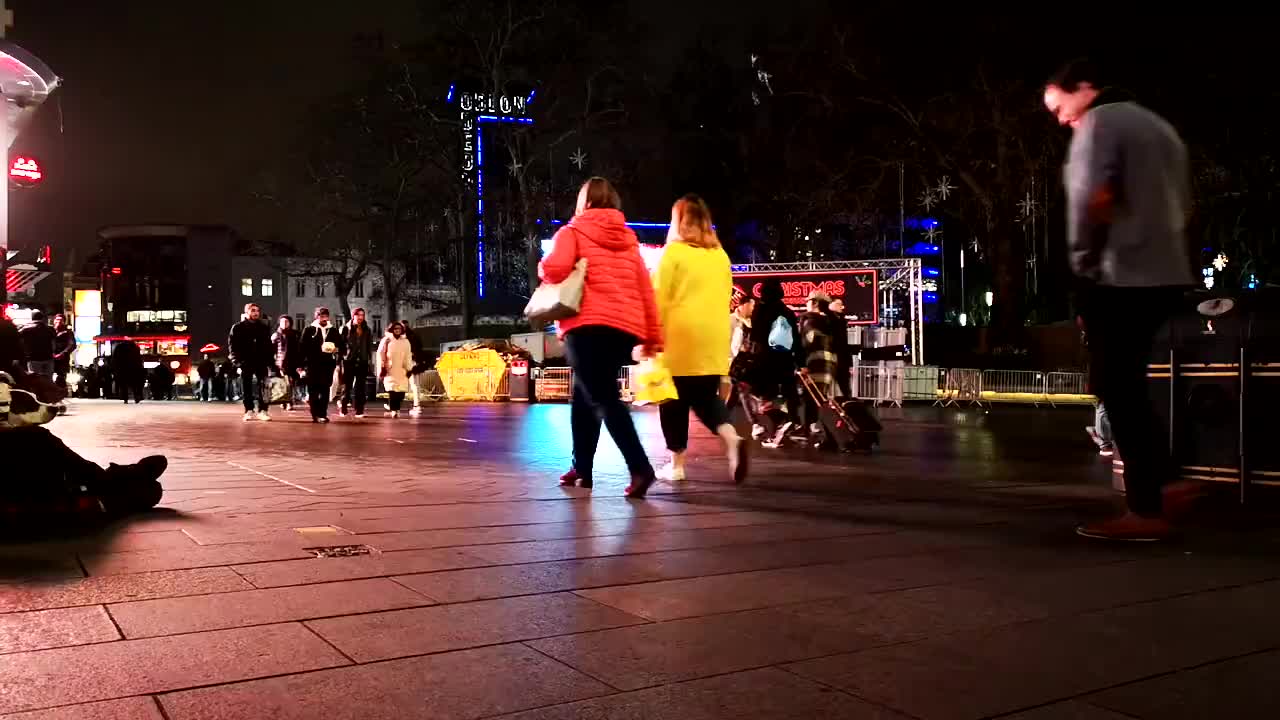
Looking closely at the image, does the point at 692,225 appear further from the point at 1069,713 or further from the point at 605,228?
the point at 1069,713

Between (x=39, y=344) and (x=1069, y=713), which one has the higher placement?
(x=39, y=344)

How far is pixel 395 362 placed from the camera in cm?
1848

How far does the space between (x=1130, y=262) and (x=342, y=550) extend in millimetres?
3474

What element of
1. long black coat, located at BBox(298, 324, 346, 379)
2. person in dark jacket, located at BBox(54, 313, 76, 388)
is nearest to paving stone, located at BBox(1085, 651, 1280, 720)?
long black coat, located at BBox(298, 324, 346, 379)

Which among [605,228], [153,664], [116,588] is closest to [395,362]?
[605,228]

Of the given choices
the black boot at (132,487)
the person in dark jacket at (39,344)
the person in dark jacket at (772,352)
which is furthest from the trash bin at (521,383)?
the black boot at (132,487)

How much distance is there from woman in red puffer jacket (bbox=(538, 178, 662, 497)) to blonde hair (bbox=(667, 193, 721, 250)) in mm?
614

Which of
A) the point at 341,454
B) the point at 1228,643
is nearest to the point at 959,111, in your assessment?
the point at 341,454

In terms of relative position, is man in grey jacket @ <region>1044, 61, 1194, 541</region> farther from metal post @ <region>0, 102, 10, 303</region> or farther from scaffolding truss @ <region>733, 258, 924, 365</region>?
scaffolding truss @ <region>733, 258, 924, 365</region>

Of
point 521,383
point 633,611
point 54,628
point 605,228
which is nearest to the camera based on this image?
point 54,628

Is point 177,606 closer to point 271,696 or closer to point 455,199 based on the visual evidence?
point 271,696

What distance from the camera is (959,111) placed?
31703 mm

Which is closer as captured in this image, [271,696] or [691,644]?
[271,696]

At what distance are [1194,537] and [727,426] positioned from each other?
2.85 metres
